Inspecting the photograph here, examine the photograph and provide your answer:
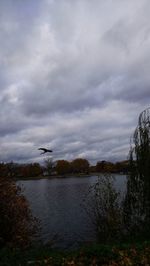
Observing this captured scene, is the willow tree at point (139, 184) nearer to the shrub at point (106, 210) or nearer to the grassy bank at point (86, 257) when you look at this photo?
the shrub at point (106, 210)

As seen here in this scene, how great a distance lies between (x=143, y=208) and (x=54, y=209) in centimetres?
1942

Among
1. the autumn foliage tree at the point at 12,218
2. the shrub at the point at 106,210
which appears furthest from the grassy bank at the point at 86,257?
the shrub at the point at 106,210

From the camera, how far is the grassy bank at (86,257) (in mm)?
8695

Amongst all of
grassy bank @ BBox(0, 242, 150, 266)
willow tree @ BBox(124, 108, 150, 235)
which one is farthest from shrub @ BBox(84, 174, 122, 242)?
grassy bank @ BBox(0, 242, 150, 266)

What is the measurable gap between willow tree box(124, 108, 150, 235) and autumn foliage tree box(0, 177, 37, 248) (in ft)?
14.7

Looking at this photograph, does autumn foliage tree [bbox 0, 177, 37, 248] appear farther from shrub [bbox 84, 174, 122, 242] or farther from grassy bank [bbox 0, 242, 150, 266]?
shrub [bbox 84, 174, 122, 242]

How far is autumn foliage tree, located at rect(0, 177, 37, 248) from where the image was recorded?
40.8ft

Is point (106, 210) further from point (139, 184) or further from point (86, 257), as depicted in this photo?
point (86, 257)

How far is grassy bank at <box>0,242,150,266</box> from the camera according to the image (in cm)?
870

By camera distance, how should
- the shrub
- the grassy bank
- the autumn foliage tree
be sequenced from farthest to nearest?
the shrub → the autumn foliage tree → the grassy bank

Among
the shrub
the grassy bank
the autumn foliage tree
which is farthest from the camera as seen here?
the shrub

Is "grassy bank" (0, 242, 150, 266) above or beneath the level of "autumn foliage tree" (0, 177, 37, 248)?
beneath

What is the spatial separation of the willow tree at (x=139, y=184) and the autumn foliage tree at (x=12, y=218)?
4.47 meters

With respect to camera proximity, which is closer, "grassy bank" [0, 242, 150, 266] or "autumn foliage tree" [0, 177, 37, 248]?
"grassy bank" [0, 242, 150, 266]
